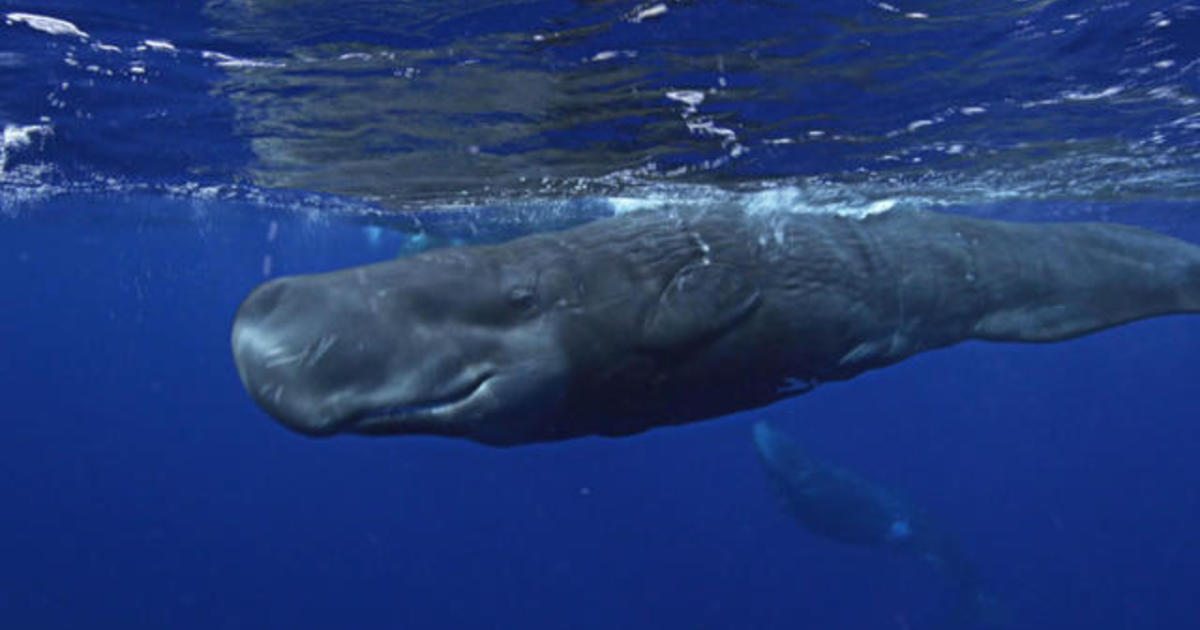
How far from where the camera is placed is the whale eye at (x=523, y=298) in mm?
3151

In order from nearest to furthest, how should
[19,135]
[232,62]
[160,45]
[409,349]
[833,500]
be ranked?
1. [409,349]
2. [160,45]
3. [232,62]
4. [19,135]
5. [833,500]

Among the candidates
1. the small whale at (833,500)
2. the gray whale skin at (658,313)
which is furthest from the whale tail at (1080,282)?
the small whale at (833,500)

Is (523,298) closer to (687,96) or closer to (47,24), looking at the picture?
(687,96)

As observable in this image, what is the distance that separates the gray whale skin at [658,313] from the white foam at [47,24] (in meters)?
7.75

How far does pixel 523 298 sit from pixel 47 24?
332 inches

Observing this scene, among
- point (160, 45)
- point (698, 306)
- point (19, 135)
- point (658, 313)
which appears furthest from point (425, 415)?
point (19, 135)

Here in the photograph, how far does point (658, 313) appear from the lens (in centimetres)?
341

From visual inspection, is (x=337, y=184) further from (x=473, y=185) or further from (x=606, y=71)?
(x=606, y=71)

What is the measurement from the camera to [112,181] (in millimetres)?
19312

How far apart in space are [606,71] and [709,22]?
162cm

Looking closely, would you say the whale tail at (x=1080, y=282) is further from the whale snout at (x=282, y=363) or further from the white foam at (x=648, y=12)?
the white foam at (x=648, y=12)

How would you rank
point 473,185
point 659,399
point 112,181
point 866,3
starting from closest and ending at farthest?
point 659,399, point 866,3, point 473,185, point 112,181

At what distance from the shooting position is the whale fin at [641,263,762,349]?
11.1ft

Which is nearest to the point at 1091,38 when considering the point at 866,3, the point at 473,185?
the point at 866,3
